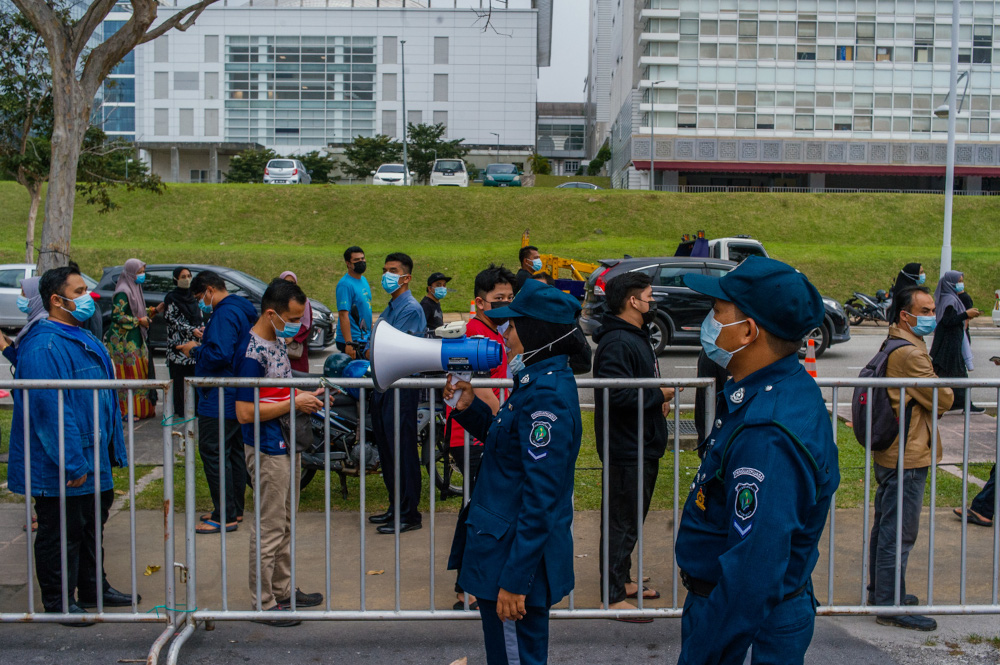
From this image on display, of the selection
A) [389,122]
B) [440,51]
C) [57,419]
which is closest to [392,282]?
[57,419]

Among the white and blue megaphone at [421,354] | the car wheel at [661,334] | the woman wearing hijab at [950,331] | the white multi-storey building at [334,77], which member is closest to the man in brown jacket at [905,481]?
the white and blue megaphone at [421,354]

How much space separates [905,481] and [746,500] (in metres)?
3.02

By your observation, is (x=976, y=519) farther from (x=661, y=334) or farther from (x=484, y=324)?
(x=661, y=334)

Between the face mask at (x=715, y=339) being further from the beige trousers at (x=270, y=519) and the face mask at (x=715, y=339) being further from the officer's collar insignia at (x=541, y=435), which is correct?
the beige trousers at (x=270, y=519)

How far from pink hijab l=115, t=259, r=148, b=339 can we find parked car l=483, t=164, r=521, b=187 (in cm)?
3210

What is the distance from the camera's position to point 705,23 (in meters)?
53.8

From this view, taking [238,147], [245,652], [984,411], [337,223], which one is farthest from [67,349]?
[238,147]

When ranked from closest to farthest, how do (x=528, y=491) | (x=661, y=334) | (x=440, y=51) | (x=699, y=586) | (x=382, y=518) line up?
(x=699, y=586), (x=528, y=491), (x=382, y=518), (x=661, y=334), (x=440, y=51)

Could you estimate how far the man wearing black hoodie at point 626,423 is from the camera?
15.8 ft

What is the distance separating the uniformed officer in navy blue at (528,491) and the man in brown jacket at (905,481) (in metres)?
2.40

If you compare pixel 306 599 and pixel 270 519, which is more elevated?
pixel 270 519

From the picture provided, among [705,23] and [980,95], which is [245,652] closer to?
[705,23]

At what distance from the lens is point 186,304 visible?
8898mm

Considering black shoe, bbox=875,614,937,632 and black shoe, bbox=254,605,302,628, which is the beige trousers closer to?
black shoe, bbox=254,605,302,628
